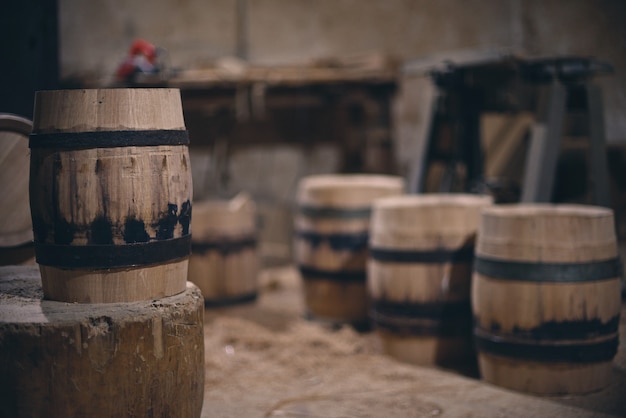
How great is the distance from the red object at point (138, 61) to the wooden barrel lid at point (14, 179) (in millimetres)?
3364

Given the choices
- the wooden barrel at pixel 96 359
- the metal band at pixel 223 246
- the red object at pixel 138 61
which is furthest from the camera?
the red object at pixel 138 61

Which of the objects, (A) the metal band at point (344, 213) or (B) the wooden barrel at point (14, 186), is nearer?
(B) the wooden barrel at point (14, 186)

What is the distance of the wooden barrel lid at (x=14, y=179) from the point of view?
127 inches

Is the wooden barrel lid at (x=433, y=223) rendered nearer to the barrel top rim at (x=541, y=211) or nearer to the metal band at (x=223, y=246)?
the barrel top rim at (x=541, y=211)

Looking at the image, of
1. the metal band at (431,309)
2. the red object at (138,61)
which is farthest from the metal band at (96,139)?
the red object at (138,61)

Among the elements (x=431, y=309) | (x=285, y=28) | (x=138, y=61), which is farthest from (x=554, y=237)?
(x=285, y=28)

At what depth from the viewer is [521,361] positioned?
3.63 m

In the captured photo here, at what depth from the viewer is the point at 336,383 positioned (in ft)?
13.2

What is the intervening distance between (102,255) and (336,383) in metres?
1.88

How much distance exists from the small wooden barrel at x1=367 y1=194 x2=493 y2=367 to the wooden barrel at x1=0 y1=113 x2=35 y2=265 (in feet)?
6.38

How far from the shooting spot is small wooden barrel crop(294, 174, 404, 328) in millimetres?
5047

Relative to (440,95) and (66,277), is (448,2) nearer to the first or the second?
(440,95)

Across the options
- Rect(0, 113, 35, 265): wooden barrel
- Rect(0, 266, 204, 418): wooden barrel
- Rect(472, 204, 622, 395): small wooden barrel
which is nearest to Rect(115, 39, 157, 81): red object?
Rect(0, 113, 35, 265): wooden barrel

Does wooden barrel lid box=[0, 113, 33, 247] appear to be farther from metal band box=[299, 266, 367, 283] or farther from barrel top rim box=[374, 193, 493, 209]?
metal band box=[299, 266, 367, 283]
